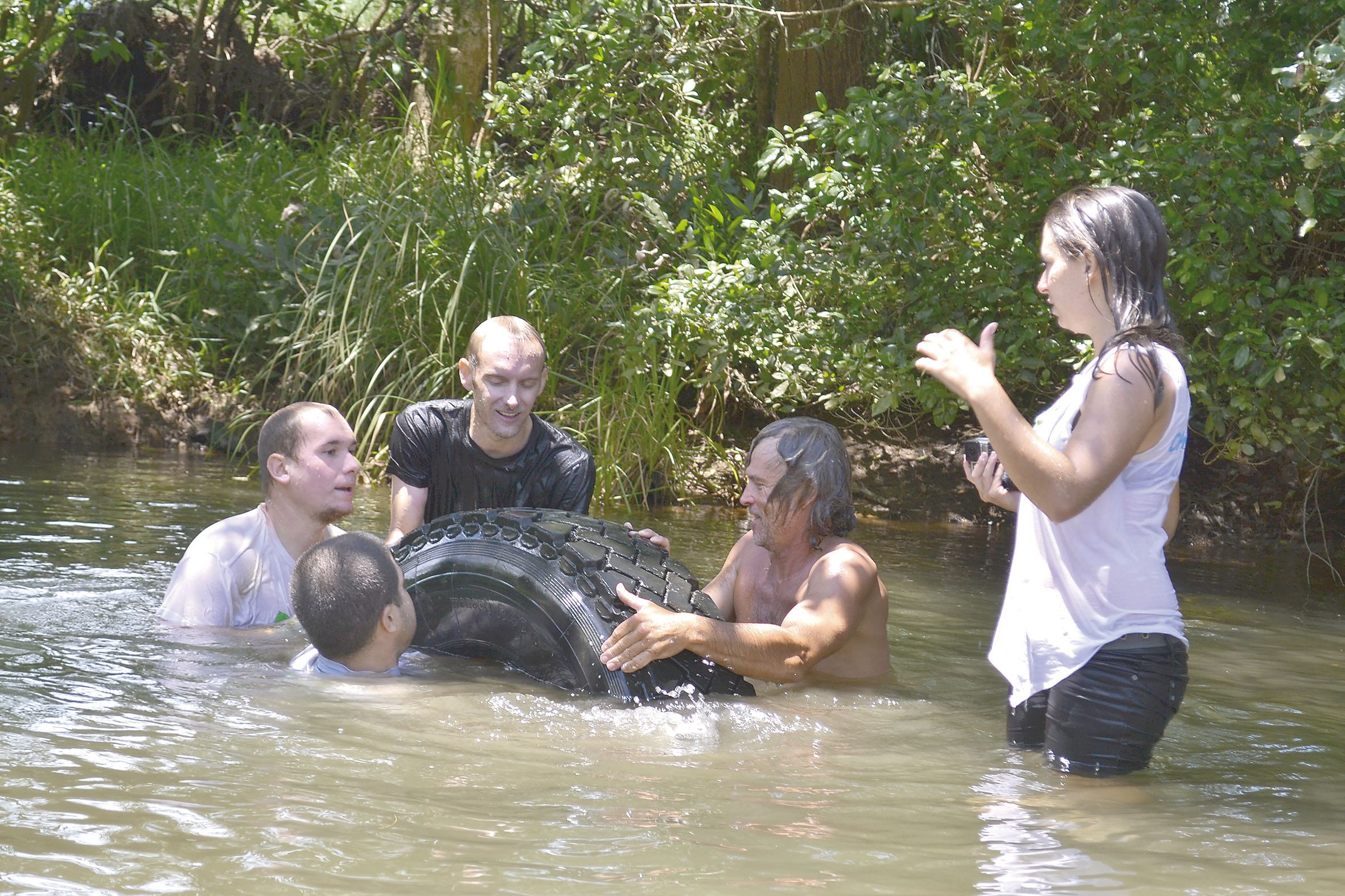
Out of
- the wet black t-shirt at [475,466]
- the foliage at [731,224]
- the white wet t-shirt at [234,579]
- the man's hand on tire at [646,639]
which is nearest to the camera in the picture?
the man's hand on tire at [646,639]

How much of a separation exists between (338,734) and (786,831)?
130cm

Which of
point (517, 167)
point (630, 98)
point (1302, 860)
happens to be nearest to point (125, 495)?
point (630, 98)

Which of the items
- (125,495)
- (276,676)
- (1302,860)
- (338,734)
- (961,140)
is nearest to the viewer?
(1302,860)

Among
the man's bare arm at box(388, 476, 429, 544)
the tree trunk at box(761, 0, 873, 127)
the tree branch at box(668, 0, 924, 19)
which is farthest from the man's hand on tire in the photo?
the tree trunk at box(761, 0, 873, 127)

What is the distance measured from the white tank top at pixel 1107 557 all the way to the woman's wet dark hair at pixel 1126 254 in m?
0.07

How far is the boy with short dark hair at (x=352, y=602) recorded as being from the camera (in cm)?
404

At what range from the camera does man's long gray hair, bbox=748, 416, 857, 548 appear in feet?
14.2

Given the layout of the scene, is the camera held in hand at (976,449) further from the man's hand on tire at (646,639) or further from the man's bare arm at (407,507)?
the man's bare arm at (407,507)

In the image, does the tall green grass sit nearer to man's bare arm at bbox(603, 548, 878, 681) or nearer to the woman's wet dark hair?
man's bare arm at bbox(603, 548, 878, 681)

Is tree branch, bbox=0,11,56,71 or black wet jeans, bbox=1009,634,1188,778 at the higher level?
tree branch, bbox=0,11,56,71

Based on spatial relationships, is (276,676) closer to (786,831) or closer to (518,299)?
(786,831)

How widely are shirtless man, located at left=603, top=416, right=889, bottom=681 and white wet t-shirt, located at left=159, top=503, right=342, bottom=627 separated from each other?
1309mm

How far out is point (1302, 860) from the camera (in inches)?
119

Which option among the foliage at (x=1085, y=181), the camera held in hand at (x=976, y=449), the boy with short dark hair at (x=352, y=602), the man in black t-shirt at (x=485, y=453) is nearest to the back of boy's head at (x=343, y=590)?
the boy with short dark hair at (x=352, y=602)
